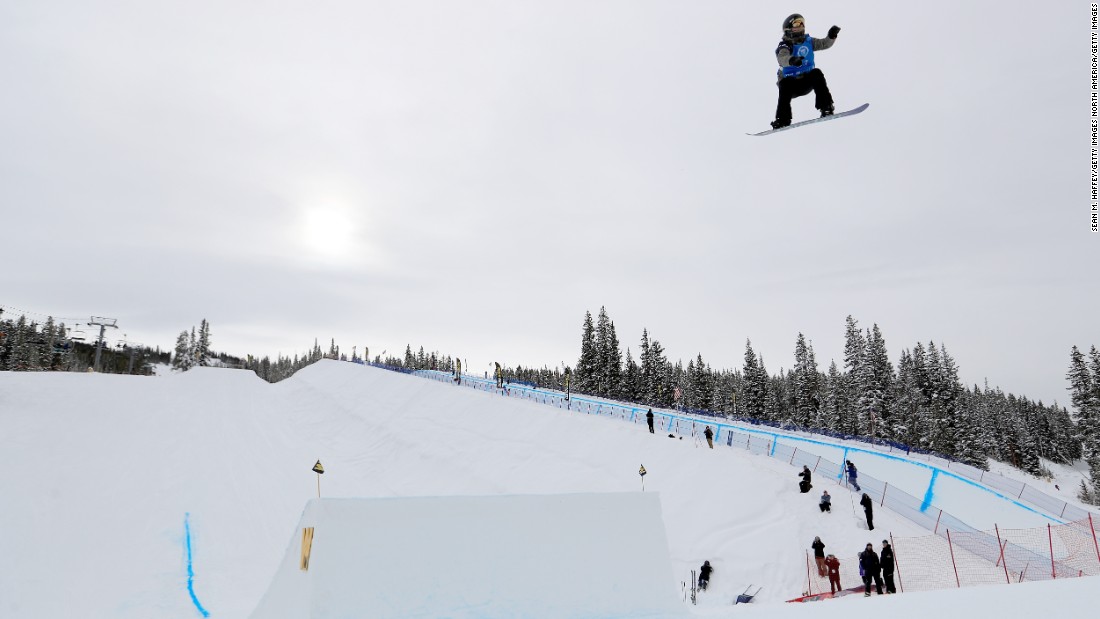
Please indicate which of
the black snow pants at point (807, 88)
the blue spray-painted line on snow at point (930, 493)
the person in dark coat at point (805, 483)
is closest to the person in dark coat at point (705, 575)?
the person in dark coat at point (805, 483)

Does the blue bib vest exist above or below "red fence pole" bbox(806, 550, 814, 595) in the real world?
above

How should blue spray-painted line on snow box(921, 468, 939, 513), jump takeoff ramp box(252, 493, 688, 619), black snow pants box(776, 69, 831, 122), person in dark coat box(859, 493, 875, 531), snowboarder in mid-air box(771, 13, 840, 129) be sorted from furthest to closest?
blue spray-painted line on snow box(921, 468, 939, 513) < person in dark coat box(859, 493, 875, 531) < black snow pants box(776, 69, 831, 122) < snowboarder in mid-air box(771, 13, 840, 129) < jump takeoff ramp box(252, 493, 688, 619)

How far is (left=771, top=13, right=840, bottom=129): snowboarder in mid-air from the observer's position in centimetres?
624

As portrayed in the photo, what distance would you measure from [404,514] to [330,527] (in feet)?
2.44

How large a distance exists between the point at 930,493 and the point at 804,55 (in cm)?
2200

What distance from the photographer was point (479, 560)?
5.65 meters

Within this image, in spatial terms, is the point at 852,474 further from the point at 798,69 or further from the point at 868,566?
the point at 798,69

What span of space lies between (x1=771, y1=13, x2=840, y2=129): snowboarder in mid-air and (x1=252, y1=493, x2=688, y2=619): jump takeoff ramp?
549 centimetres

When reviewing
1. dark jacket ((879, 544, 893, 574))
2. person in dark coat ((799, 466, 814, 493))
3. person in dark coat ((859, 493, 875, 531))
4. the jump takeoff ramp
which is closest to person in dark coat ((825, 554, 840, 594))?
dark jacket ((879, 544, 893, 574))

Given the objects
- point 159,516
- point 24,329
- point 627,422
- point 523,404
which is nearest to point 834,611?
point 159,516

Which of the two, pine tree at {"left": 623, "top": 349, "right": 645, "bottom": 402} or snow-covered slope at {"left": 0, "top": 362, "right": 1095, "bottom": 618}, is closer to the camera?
snow-covered slope at {"left": 0, "top": 362, "right": 1095, "bottom": 618}

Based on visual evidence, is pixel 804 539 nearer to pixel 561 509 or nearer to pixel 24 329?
pixel 561 509

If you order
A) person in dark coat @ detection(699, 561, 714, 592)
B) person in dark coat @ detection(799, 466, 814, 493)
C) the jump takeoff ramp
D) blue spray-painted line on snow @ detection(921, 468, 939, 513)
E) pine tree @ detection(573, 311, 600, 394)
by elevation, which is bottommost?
person in dark coat @ detection(699, 561, 714, 592)

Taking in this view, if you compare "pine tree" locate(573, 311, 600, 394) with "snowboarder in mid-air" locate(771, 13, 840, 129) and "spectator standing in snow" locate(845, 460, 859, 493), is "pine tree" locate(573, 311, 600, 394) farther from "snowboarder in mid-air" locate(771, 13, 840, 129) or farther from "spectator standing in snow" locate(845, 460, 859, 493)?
"snowboarder in mid-air" locate(771, 13, 840, 129)
